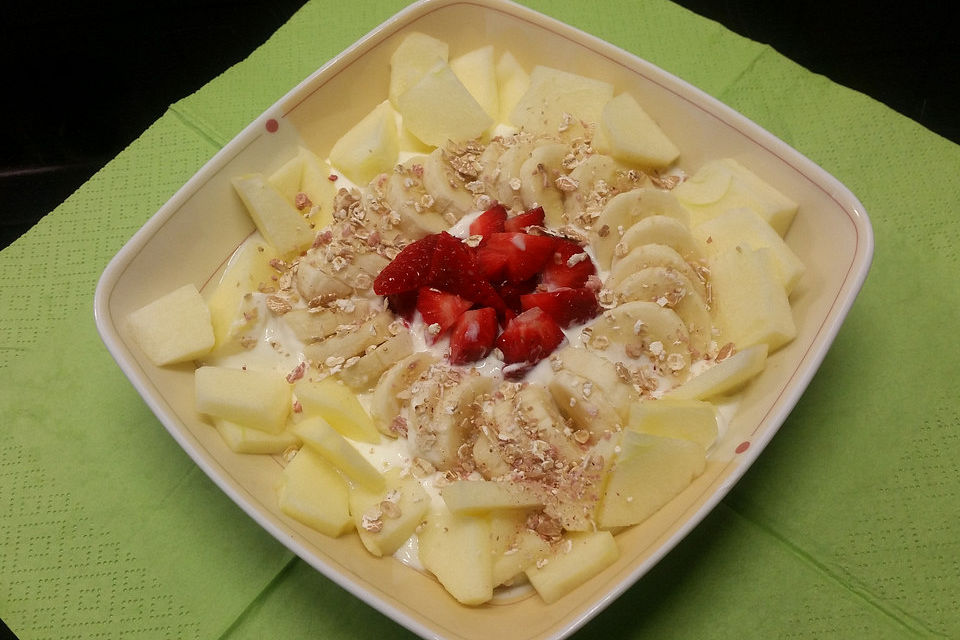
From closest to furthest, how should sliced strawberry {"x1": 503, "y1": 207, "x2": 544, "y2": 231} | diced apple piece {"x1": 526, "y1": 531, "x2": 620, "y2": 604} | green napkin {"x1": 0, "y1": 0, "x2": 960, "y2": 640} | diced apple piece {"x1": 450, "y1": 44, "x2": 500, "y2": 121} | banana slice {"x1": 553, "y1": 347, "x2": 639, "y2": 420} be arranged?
diced apple piece {"x1": 526, "y1": 531, "x2": 620, "y2": 604} < banana slice {"x1": 553, "y1": 347, "x2": 639, "y2": 420} < green napkin {"x1": 0, "y1": 0, "x2": 960, "y2": 640} < sliced strawberry {"x1": 503, "y1": 207, "x2": 544, "y2": 231} < diced apple piece {"x1": 450, "y1": 44, "x2": 500, "y2": 121}

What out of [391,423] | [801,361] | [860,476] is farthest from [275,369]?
[860,476]

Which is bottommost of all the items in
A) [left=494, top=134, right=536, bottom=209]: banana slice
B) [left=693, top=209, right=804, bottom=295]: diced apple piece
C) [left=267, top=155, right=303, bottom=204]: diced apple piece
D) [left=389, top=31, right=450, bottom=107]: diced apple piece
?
[left=693, top=209, right=804, bottom=295]: diced apple piece

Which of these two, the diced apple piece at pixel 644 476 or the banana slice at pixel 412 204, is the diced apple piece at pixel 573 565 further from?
the banana slice at pixel 412 204

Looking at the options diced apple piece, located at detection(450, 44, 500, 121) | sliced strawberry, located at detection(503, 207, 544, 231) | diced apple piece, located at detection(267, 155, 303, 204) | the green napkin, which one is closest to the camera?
the green napkin

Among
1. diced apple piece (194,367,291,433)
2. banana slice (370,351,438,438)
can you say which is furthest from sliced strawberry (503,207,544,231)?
diced apple piece (194,367,291,433)

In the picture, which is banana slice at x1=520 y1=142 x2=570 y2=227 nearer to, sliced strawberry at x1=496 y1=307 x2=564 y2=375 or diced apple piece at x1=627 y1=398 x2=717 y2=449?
sliced strawberry at x1=496 y1=307 x2=564 y2=375

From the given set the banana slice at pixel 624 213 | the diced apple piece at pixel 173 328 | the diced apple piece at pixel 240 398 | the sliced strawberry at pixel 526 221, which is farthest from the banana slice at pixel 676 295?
the diced apple piece at pixel 173 328

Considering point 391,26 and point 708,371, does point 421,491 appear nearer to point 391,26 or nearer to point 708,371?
point 708,371
